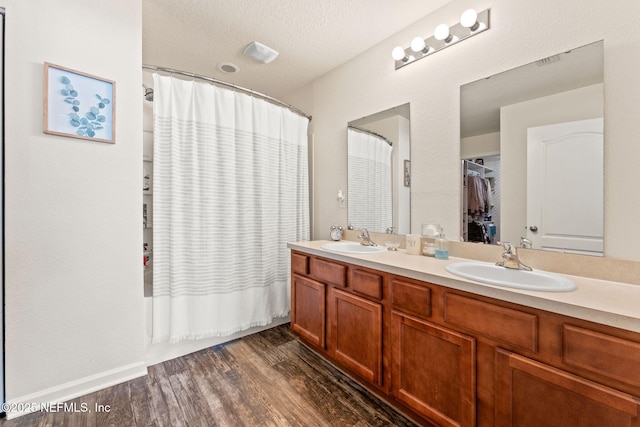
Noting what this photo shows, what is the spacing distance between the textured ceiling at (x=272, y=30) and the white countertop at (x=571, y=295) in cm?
175

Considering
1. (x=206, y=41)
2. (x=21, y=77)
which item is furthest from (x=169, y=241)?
(x=206, y=41)

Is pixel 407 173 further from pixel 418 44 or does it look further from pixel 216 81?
pixel 216 81

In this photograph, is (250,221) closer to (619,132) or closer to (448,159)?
(448,159)

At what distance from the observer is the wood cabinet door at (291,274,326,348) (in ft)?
6.30

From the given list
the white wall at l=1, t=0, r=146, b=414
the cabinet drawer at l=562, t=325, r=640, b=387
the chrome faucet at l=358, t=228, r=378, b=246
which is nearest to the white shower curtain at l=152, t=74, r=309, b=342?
the white wall at l=1, t=0, r=146, b=414

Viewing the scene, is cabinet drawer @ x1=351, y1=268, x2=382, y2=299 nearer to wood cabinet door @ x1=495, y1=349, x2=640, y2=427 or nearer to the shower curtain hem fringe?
wood cabinet door @ x1=495, y1=349, x2=640, y2=427

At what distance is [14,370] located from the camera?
1.42 metres

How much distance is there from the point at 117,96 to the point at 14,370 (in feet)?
5.43

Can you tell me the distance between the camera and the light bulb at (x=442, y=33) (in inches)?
67.1

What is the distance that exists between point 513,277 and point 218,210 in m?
2.00

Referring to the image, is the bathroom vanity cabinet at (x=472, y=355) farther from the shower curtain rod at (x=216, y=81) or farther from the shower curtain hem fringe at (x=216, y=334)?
the shower curtain rod at (x=216, y=81)

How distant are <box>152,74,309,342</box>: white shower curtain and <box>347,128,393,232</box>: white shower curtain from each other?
63 cm

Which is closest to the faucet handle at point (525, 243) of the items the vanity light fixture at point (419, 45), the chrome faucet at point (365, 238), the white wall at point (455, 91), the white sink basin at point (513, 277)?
the white sink basin at point (513, 277)

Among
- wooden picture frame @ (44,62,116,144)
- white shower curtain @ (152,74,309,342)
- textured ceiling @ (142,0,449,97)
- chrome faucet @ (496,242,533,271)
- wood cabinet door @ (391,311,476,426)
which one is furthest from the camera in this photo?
white shower curtain @ (152,74,309,342)
